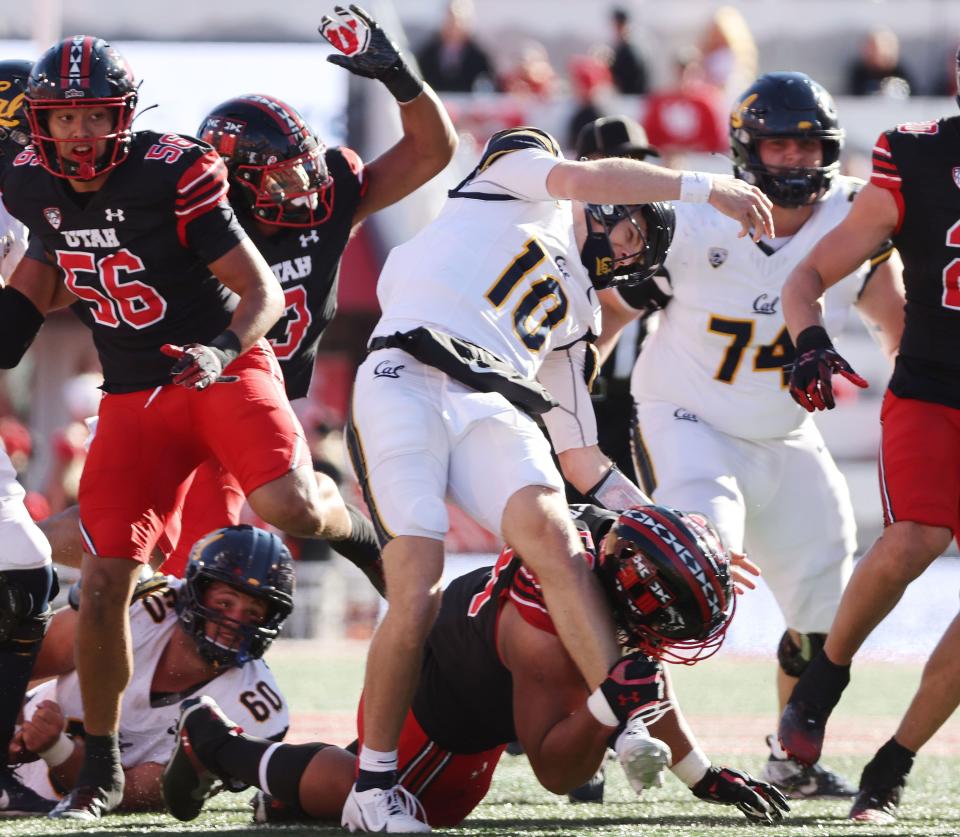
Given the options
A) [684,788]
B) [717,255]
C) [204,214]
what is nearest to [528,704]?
[684,788]

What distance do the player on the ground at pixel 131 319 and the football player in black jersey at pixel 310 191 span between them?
48 centimetres

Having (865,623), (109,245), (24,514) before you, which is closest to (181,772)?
(24,514)

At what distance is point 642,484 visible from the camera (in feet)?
19.0

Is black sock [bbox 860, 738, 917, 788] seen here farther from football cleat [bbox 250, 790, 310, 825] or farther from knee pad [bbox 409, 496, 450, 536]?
football cleat [bbox 250, 790, 310, 825]

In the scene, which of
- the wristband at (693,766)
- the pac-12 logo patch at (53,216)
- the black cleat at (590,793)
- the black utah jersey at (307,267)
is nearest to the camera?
the wristband at (693,766)

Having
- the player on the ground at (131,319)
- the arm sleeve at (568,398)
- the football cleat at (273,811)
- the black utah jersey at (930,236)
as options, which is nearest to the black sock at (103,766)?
the player on the ground at (131,319)

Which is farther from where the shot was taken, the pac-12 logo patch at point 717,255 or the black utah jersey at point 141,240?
the pac-12 logo patch at point 717,255

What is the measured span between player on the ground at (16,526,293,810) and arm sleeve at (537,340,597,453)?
0.84 metres

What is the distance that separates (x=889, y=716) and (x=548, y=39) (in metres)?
8.66

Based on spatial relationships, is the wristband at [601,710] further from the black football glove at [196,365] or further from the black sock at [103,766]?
the black sock at [103,766]

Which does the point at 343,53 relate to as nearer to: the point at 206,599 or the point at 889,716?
the point at 206,599

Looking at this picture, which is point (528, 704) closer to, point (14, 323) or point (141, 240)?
point (141, 240)

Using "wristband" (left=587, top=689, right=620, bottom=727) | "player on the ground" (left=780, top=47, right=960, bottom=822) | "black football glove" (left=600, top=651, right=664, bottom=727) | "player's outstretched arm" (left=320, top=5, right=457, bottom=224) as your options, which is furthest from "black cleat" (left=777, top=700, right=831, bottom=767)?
"player's outstretched arm" (left=320, top=5, right=457, bottom=224)

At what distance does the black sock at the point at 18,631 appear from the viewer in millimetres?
4555
